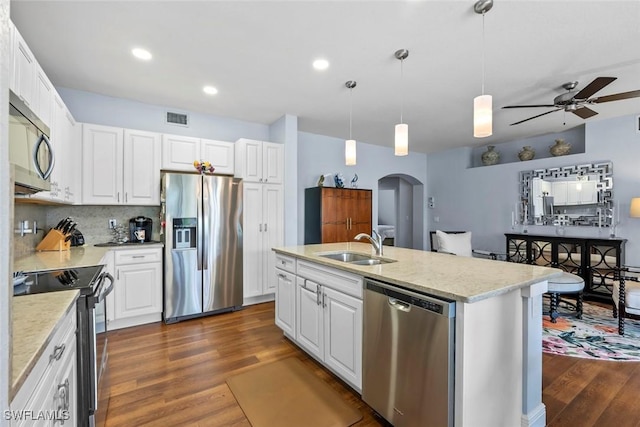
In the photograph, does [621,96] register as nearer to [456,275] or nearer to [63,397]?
[456,275]

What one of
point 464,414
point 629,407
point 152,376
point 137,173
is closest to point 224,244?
point 137,173

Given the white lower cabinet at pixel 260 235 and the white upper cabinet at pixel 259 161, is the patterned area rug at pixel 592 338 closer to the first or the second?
the white lower cabinet at pixel 260 235

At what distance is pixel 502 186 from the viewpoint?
5.64m

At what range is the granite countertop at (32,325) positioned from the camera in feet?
2.45

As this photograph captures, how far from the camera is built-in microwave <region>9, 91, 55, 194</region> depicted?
130cm

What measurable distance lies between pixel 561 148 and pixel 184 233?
604 cm

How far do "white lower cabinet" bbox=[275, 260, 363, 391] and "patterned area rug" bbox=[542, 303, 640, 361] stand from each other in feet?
6.82

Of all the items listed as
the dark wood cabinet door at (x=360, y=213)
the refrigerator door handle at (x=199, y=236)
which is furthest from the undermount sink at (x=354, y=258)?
the dark wood cabinet door at (x=360, y=213)

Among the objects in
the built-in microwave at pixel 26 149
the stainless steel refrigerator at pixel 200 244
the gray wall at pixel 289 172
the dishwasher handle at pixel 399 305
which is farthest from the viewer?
the gray wall at pixel 289 172

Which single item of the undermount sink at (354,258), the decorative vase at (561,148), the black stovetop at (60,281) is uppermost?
the decorative vase at (561,148)

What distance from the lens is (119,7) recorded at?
2008 millimetres

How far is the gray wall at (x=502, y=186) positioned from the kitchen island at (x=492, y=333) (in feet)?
12.7

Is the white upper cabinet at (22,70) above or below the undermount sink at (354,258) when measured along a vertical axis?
above

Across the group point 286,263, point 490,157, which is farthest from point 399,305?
point 490,157
